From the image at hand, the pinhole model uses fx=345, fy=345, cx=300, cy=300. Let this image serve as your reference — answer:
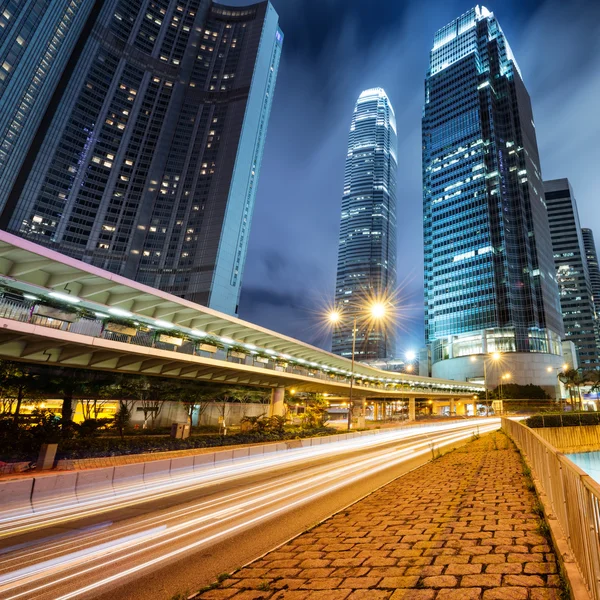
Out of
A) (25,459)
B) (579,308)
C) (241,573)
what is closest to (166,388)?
(25,459)

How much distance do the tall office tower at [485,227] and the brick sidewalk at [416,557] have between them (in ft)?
356

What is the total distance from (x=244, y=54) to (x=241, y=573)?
183 m

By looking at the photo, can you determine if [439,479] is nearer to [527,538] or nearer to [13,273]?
[527,538]

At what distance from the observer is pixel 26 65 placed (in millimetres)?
95500

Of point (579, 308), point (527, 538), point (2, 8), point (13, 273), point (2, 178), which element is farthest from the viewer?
point (579, 308)

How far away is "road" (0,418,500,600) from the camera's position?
211 inches

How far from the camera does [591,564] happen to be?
3514 millimetres

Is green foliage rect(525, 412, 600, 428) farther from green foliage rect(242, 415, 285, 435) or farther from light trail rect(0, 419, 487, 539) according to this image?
light trail rect(0, 419, 487, 539)

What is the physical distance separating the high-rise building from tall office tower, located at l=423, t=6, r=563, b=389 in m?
65.7

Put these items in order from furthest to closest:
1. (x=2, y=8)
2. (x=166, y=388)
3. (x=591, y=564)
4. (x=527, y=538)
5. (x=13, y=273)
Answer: (x=2, y=8) < (x=166, y=388) < (x=13, y=273) < (x=527, y=538) < (x=591, y=564)

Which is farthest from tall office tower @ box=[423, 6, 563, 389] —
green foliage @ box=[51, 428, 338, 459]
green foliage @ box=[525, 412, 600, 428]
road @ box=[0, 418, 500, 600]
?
road @ box=[0, 418, 500, 600]

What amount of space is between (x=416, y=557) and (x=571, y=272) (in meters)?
239

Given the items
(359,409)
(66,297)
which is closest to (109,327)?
(66,297)

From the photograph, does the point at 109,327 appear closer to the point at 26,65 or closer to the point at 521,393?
the point at 521,393
